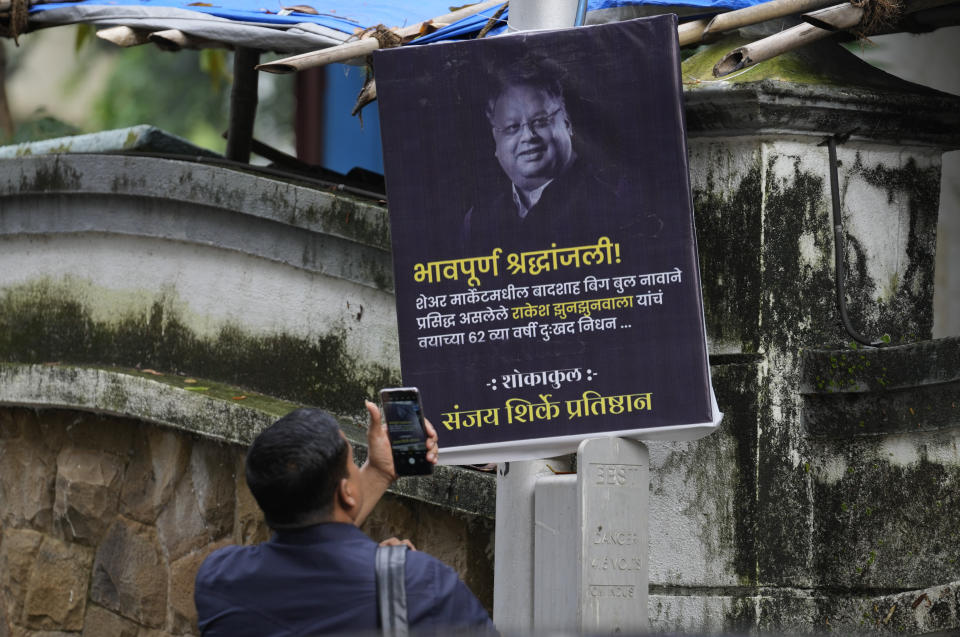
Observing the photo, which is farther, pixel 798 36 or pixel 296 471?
pixel 798 36

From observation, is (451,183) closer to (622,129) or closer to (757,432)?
(622,129)

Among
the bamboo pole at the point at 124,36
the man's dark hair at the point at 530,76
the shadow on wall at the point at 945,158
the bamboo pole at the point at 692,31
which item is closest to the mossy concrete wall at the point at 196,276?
the bamboo pole at the point at 124,36

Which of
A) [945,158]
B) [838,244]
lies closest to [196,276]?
[838,244]

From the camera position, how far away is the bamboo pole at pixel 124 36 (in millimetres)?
5633

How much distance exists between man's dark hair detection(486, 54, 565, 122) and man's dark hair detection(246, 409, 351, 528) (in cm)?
161

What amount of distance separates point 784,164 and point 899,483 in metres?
1.23

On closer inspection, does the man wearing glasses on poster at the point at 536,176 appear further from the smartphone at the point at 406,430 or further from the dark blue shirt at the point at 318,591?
the dark blue shirt at the point at 318,591

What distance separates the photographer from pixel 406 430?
3516 mm

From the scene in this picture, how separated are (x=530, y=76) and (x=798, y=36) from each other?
3.26ft

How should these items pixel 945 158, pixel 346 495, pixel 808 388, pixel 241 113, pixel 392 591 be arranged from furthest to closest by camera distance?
pixel 945 158
pixel 241 113
pixel 808 388
pixel 346 495
pixel 392 591

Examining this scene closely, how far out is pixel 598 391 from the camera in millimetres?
4188

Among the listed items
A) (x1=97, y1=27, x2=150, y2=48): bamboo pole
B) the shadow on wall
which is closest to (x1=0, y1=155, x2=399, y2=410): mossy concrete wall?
(x1=97, y1=27, x2=150, y2=48): bamboo pole

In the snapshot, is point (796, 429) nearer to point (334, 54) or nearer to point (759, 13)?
point (759, 13)

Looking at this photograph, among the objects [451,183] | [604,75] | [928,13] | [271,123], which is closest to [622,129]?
[604,75]
